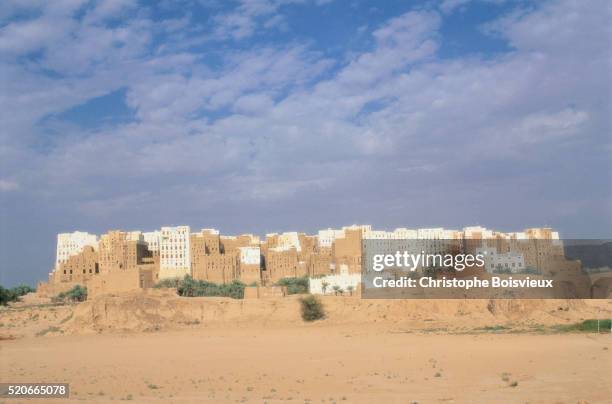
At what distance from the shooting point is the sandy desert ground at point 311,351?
1541 cm

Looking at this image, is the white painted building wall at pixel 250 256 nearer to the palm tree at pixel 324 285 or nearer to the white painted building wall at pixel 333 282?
the white painted building wall at pixel 333 282

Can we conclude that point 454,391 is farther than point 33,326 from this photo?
No

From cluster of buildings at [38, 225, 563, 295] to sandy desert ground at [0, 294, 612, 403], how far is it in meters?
29.4

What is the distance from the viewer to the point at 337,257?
77.8 m

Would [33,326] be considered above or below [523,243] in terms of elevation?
below

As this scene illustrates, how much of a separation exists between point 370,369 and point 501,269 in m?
57.0

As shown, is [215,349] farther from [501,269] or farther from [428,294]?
[501,269]

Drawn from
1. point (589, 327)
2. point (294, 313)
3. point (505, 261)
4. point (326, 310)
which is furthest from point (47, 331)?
point (505, 261)

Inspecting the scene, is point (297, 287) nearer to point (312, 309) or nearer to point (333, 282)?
point (333, 282)

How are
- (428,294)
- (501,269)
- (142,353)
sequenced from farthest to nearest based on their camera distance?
(501,269) < (428,294) < (142,353)

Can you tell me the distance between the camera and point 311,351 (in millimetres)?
24391

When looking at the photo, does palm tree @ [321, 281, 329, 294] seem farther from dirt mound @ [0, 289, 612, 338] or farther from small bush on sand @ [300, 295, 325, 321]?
small bush on sand @ [300, 295, 325, 321]

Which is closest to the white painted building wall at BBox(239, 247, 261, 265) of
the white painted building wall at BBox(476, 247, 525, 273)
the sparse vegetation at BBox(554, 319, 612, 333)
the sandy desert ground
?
the white painted building wall at BBox(476, 247, 525, 273)

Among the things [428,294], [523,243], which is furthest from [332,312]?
[523,243]
